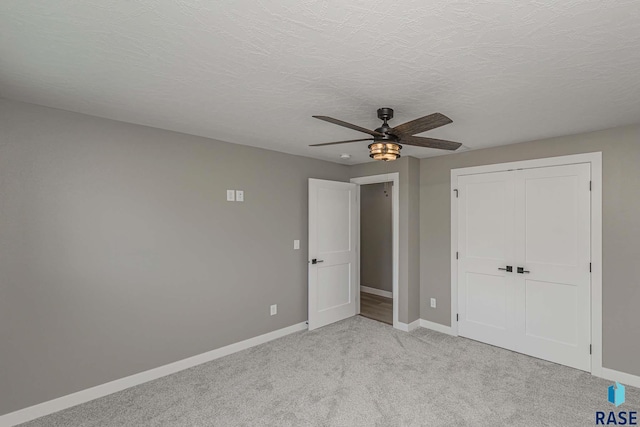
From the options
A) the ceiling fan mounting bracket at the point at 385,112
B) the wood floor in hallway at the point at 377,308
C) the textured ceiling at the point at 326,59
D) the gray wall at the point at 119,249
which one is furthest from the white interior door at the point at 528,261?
the gray wall at the point at 119,249

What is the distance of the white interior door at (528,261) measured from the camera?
316 centimetres

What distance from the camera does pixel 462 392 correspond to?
271 cm

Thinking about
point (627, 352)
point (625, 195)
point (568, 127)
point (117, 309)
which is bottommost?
point (627, 352)

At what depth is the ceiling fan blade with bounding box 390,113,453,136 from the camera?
187 centimetres

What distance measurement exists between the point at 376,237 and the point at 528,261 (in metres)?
3.14

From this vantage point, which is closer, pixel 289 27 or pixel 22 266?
pixel 289 27

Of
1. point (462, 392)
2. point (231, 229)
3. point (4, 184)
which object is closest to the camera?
point (4, 184)

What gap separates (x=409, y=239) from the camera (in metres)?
4.27

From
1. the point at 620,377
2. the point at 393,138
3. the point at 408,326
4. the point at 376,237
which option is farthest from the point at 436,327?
the point at 393,138

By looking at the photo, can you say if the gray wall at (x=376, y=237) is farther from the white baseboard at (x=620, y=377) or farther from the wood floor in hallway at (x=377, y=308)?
the white baseboard at (x=620, y=377)

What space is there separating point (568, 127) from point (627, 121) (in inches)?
16.5

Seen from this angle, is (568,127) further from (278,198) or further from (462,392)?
(278,198)

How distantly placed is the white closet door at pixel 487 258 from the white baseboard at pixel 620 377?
2.56ft

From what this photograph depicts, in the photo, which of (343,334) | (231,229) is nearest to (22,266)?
(231,229)
